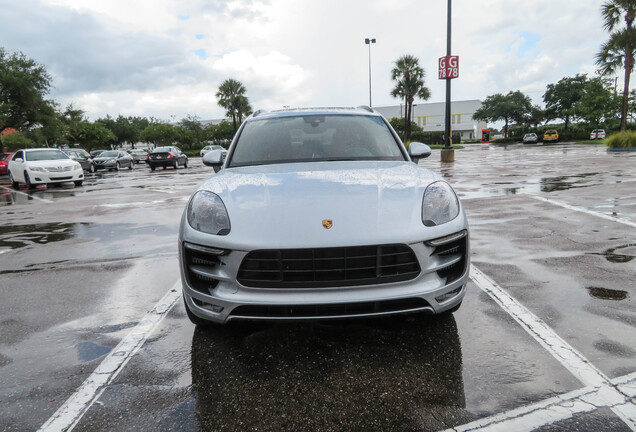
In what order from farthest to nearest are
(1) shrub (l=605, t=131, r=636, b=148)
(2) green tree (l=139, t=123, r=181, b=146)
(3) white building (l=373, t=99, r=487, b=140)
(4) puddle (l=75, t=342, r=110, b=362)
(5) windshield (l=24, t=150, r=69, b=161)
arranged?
(3) white building (l=373, t=99, r=487, b=140), (2) green tree (l=139, t=123, r=181, b=146), (1) shrub (l=605, t=131, r=636, b=148), (5) windshield (l=24, t=150, r=69, b=161), (4) puddle (l=75, t=342, r=110, b=362)

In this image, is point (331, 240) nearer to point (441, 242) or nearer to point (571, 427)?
point (441, 242)

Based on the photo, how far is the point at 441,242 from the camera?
2.53 m

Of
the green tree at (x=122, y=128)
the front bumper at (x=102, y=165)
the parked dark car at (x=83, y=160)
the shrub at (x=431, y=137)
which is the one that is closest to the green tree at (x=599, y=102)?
the shrub at (x=431, y=137)

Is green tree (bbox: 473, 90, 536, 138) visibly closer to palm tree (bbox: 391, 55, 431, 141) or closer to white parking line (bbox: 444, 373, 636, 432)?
palm tree (bbox: 391, 55, 431, 141)

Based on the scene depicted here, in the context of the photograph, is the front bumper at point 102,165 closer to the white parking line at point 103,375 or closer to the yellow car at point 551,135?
the white parking line at point 103,375

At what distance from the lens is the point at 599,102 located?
5031 centimetres

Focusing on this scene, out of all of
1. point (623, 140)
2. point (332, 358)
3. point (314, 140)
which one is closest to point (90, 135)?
point (623, 140)

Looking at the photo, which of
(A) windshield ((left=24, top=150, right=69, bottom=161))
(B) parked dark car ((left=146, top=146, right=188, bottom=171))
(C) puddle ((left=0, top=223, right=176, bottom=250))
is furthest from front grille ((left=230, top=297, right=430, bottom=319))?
(B) parked dark car ((left=146, top=146, right=188, bottom=171))

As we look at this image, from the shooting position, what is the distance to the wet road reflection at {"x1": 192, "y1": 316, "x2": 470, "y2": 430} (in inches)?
81.9

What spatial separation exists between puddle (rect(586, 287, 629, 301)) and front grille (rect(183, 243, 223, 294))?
9.71ft

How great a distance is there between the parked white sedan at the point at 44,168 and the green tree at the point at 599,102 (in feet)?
178

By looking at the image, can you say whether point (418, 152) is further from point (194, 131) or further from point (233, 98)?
point (194, 131)

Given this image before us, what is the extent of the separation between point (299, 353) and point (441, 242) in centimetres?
110

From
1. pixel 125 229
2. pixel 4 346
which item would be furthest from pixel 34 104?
pixel 4 346
